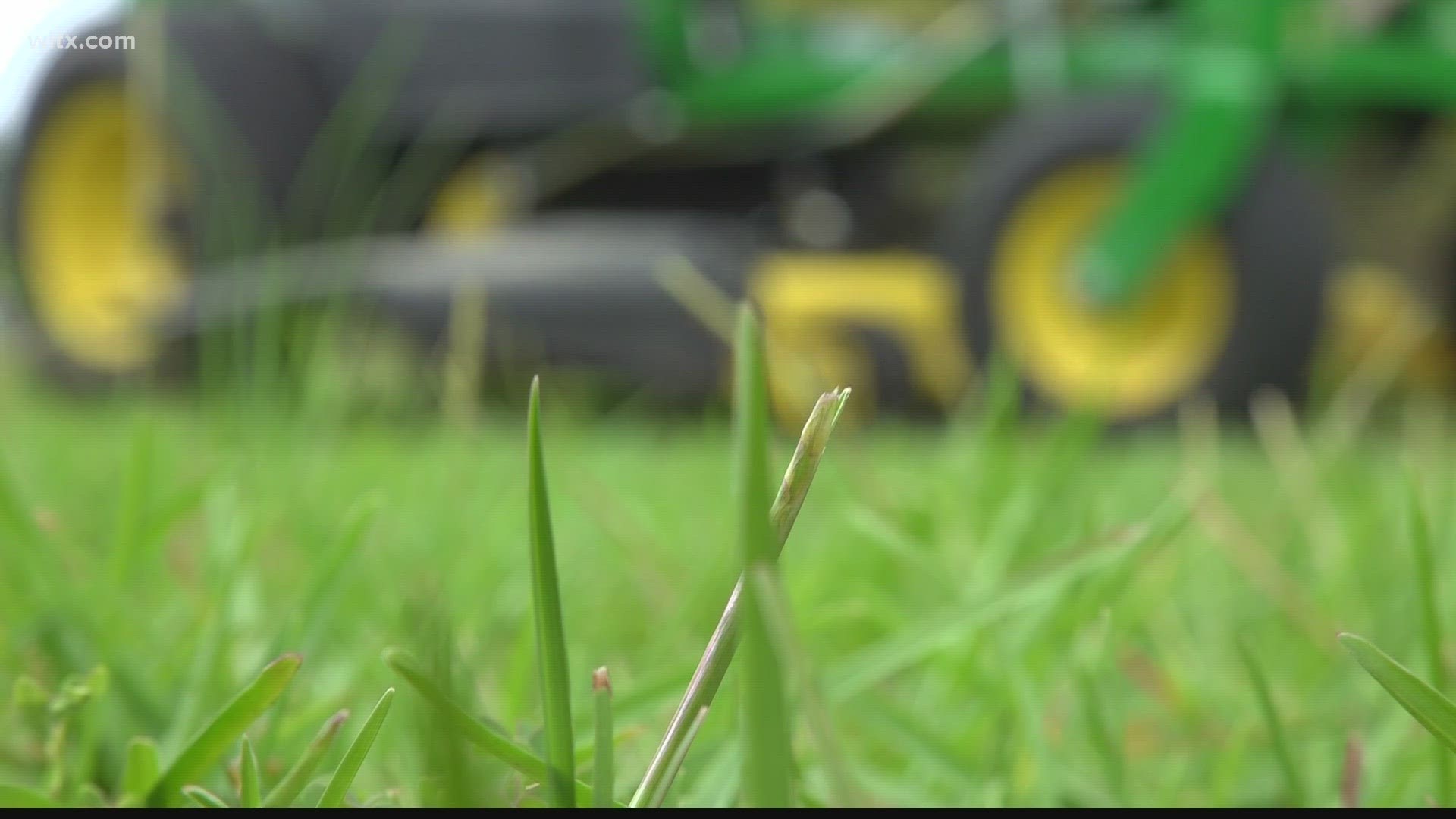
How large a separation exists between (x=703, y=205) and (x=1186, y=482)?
208 cm

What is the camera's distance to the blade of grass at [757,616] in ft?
0.42

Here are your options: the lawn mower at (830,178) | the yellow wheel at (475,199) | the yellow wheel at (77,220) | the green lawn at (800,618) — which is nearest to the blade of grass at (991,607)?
the green lawn at (800,618)

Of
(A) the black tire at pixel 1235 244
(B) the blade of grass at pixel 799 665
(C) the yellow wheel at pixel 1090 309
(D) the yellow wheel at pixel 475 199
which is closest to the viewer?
(B) the blade of grass at pixel 799 665

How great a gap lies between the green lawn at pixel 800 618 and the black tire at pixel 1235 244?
111 centimetres

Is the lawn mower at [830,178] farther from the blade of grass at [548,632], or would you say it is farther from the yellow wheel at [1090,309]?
the blade of grass at [548,632]

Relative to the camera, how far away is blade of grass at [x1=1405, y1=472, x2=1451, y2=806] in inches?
7.2

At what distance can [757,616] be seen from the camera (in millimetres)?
132

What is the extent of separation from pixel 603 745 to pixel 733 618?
2cm

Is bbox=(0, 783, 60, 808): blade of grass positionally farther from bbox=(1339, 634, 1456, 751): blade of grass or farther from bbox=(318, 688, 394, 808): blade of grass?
bbox=(1339, 634, 1456, 751): blade of grass

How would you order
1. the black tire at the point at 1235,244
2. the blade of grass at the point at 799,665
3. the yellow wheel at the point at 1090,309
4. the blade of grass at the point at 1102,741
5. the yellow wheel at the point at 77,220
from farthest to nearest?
the yellow wheel at the point at 77,220
the yellow wheel at the point at 1090,309
the black tire at the point at 1235,244
the blade of grass at the point at 1102,741
the blade of grass at the point at 799,665

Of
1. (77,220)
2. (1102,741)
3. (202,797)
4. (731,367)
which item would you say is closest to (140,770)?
(202,797)

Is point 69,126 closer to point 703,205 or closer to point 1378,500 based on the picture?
point 703,205

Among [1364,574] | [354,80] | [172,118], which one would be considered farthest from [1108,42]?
[1364,574]

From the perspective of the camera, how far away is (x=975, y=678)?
0.32 metres
